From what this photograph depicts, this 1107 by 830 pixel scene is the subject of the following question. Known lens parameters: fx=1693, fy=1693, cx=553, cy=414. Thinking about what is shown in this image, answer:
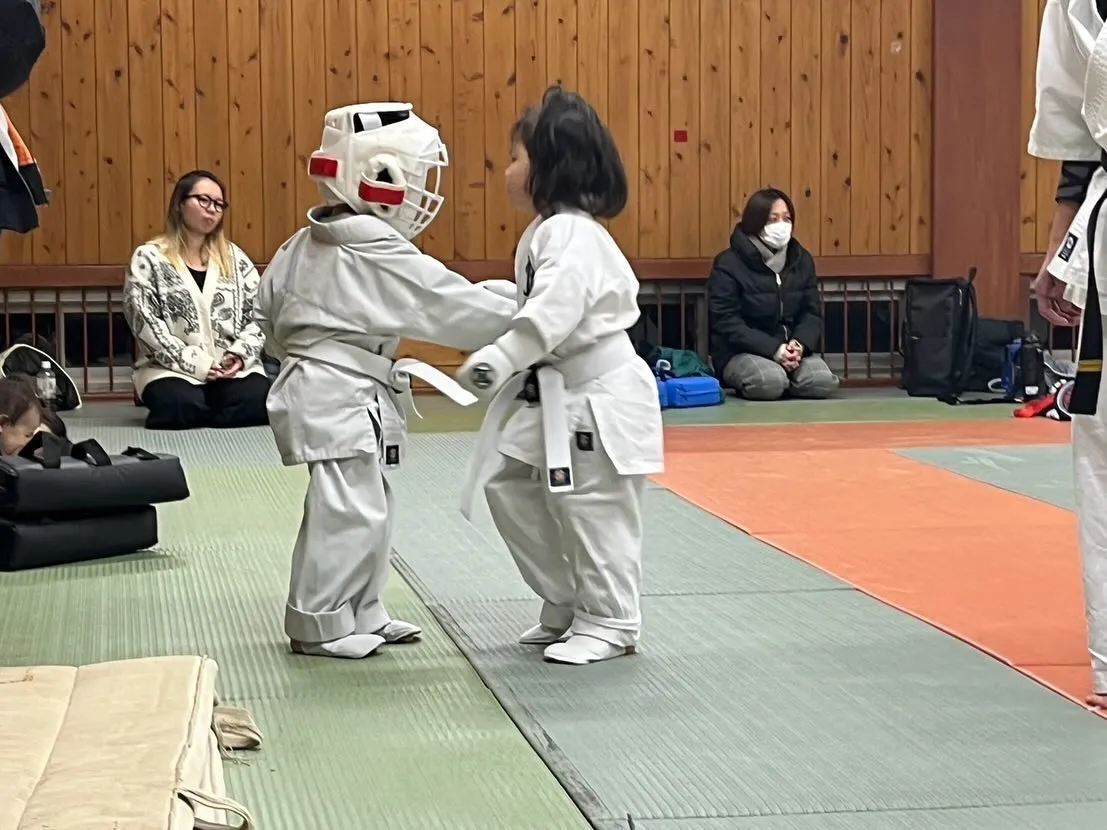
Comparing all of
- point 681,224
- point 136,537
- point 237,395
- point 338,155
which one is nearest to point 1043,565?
point 338,155

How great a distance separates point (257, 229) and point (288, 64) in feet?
3.04

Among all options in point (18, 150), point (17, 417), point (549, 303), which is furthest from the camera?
point (17, 417)

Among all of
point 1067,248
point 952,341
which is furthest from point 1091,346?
point 952,341

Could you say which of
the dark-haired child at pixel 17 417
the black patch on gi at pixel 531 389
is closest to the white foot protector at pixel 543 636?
the black patch on gi at pixel 531 389

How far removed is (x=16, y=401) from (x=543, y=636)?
2.23 metres

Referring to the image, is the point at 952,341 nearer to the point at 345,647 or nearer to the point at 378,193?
the point at 378,193

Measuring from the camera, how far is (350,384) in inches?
150

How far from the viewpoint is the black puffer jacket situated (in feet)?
30.5

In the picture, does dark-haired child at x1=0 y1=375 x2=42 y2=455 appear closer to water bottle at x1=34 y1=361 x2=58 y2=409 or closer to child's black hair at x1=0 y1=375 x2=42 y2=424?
child's black hair at x1=0 y1=375 x2=42 y2=424

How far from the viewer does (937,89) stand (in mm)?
9883

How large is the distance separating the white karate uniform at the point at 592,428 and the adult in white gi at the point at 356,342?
22 cm

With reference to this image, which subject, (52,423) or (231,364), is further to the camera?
(231,364)

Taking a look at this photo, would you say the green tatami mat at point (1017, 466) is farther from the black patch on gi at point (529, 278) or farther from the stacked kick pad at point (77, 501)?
the stacked kick pad at point (77, 501)

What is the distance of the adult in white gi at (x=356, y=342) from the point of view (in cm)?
380
